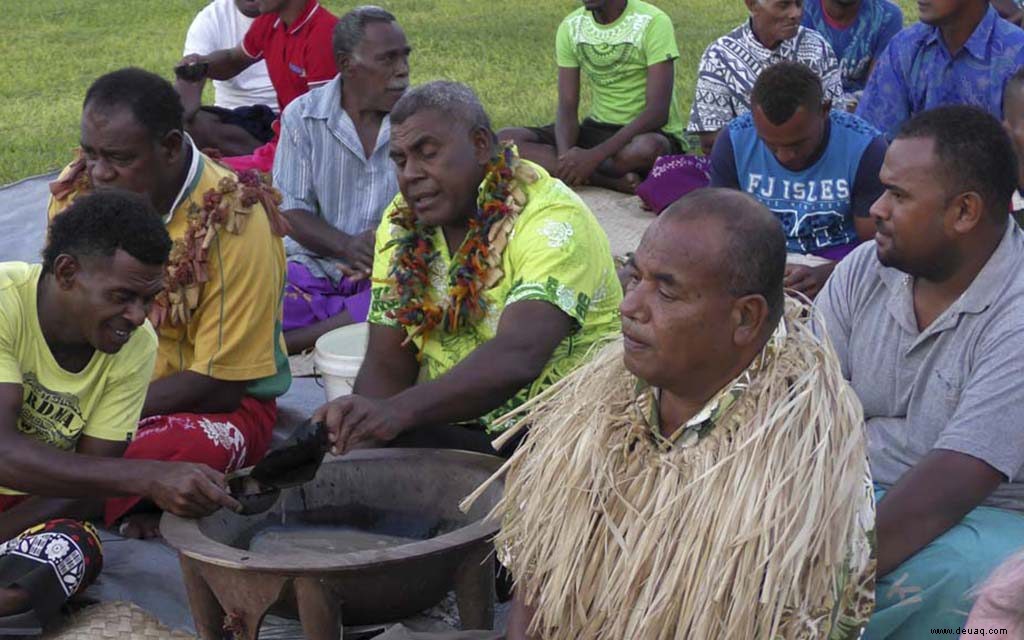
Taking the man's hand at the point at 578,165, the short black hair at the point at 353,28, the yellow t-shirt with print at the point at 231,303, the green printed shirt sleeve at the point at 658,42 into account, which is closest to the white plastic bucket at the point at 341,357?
the yellow t-shirt with print at the point at 231,303

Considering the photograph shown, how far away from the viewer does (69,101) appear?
11102mm

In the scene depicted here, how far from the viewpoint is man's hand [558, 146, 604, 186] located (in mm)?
7469

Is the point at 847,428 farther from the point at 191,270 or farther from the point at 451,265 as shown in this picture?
the point at 191,270

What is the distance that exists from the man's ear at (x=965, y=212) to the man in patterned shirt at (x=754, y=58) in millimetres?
3514

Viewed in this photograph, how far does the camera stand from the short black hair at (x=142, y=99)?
4.17m

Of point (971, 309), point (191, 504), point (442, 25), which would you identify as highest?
point (971, 309)

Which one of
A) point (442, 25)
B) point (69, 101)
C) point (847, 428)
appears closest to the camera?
point (847, 428)

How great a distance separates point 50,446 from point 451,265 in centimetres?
117

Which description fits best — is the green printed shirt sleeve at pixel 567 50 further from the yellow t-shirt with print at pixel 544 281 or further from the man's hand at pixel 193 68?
the yellow t-shirt with print at pixel 544 281

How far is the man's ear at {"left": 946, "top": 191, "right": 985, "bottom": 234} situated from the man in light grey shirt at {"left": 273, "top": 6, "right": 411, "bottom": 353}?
9.37 ft

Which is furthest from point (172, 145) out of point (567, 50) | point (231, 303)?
point (567, 50)

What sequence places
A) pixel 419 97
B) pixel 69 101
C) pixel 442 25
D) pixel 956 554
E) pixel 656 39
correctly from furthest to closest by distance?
pixel 442 25, pixel 69 101, pixel 656 39, pixel 419 97, pixel 956 554

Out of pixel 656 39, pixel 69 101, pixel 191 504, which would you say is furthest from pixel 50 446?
pixel 69 101

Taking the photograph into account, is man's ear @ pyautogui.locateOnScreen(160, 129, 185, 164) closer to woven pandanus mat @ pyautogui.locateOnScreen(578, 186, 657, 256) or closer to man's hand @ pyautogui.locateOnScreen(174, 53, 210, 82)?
woven pandanus mat @ pyautogui.locateOnScreen(578, 186, 657, 256)
